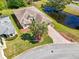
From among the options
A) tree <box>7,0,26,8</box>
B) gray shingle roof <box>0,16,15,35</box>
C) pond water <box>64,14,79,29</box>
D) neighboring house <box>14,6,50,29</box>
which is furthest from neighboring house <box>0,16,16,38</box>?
pond water <box>64,14,79,29</box>

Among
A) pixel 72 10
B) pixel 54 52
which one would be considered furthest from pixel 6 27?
pixel 72 10

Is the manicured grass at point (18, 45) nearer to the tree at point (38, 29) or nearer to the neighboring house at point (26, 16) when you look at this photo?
Answer: the tree at point (38, 29)

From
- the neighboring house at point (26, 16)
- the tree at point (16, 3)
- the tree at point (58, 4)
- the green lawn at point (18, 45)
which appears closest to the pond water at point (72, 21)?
the tree at point (58, 4)

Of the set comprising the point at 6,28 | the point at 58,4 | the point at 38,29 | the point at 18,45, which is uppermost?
the point at 38,29

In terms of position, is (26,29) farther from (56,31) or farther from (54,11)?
(54,11)

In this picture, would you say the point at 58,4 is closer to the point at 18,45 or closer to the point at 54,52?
the point at 18,45

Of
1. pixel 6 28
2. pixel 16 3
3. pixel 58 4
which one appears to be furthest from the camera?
pixel 16 3

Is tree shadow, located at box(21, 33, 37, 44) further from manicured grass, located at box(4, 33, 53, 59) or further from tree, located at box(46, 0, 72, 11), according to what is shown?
tree, located at box(46, 0, 72, 11)
